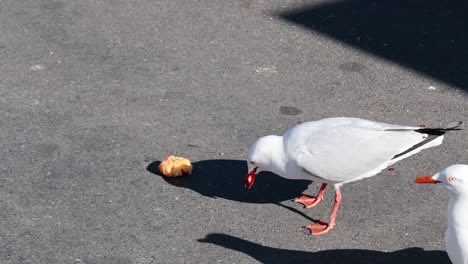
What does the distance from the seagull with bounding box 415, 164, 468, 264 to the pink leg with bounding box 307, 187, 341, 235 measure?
0.95 metres

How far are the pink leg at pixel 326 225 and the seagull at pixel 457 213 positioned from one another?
0.95 metres

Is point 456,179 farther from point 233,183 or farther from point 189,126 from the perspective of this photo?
point 189,126

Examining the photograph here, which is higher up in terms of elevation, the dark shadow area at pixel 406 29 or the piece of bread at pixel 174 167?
the dark shadow area at pixel 406 29

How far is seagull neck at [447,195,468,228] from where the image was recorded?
5.31 m

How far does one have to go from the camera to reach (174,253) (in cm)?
595

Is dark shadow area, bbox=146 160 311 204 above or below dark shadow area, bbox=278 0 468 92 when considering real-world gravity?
below

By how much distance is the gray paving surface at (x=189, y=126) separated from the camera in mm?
6078

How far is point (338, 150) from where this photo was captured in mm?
6059

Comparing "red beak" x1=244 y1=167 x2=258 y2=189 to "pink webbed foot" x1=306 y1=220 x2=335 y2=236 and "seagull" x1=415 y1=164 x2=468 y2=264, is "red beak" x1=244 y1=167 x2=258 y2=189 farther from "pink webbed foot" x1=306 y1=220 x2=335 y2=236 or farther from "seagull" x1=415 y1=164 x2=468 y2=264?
"seagull" x1=415 y1=164 x2=468 y2=264

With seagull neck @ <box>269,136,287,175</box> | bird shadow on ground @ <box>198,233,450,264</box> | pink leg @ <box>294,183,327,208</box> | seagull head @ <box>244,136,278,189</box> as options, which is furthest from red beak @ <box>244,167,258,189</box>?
bird shadow on ground @ <box>198,233,450,264</box>

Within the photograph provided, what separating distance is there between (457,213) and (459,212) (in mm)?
13

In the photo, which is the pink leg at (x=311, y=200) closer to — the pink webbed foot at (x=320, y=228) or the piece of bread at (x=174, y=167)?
the pink webbed foot at (x=320, y=228)

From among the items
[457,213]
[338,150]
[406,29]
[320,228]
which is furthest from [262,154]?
[406,29]

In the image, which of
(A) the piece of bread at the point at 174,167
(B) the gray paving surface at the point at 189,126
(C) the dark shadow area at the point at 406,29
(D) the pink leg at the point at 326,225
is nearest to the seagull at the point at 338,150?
(D) the pink leg at the point at 326,225
